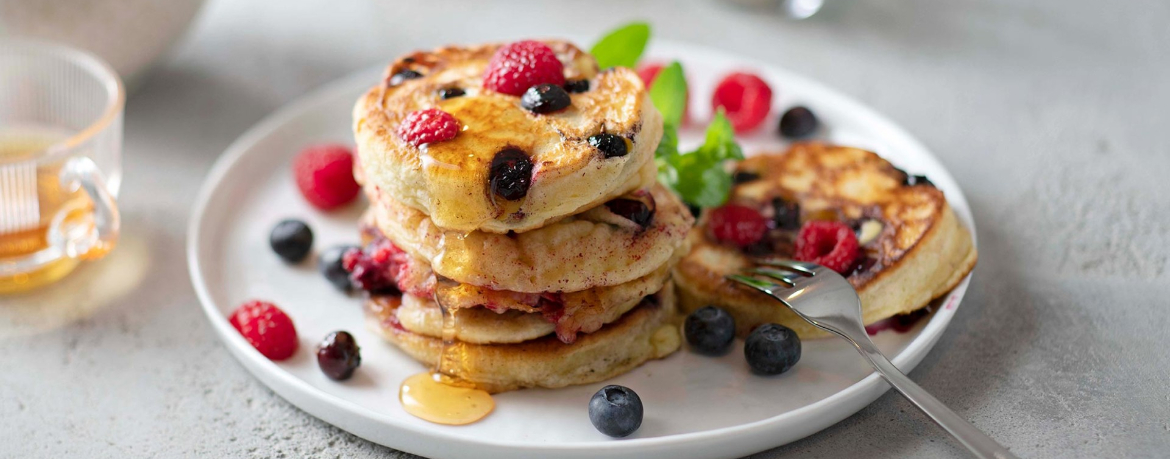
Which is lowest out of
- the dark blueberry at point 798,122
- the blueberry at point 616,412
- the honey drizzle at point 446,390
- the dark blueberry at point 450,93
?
the honey drizzle at point 446,390

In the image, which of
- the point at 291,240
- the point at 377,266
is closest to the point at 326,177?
the point at 291,240

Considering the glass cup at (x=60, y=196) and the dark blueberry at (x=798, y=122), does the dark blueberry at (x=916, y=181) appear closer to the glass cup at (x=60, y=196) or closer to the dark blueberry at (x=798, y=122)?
the dark blueberry at (x=798, y=122)

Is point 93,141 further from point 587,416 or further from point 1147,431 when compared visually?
point 1147,431

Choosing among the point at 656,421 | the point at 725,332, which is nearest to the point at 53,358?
the point at 656,421

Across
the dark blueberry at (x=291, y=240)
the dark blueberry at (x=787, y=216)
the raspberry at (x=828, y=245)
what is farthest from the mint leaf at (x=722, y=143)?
the dark blueberry at (x=291, y=240)

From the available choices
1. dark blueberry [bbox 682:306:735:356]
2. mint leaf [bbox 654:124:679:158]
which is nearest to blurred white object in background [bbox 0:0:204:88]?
mint leaf [bbox 654:124:679:158]

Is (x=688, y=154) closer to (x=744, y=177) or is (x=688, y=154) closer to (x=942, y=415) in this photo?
(x=744, y=177)
